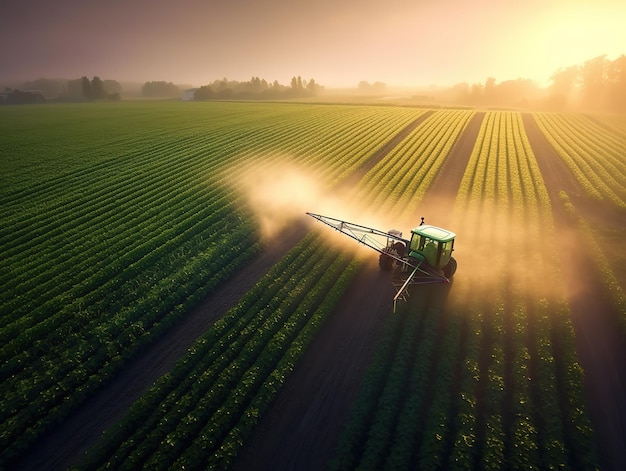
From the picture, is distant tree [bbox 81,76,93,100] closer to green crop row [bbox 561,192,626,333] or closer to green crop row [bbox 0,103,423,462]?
green crop row [bbox 0,103,423,462]

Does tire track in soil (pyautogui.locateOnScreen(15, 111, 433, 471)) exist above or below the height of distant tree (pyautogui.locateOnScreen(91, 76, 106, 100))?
below

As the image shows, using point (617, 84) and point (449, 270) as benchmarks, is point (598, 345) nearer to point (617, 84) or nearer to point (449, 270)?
point (449, 270)

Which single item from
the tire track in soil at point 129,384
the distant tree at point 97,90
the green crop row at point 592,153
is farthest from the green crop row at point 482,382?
the distant tree at point 97,90

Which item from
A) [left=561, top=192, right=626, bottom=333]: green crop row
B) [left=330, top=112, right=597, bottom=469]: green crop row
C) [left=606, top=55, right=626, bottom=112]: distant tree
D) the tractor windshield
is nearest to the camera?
[left=330, top=112, right=597, bottom=469]: green crop row

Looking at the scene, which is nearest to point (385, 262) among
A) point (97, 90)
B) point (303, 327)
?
point (303, 327)

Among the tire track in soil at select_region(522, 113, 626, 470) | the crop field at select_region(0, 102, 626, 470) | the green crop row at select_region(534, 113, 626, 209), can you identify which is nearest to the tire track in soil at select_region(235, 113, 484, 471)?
the crop field at select_region(0, 102, 626, 470)

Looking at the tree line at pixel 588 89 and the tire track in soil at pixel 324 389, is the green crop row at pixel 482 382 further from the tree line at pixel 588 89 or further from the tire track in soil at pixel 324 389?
the tree line at pixel 588 89
